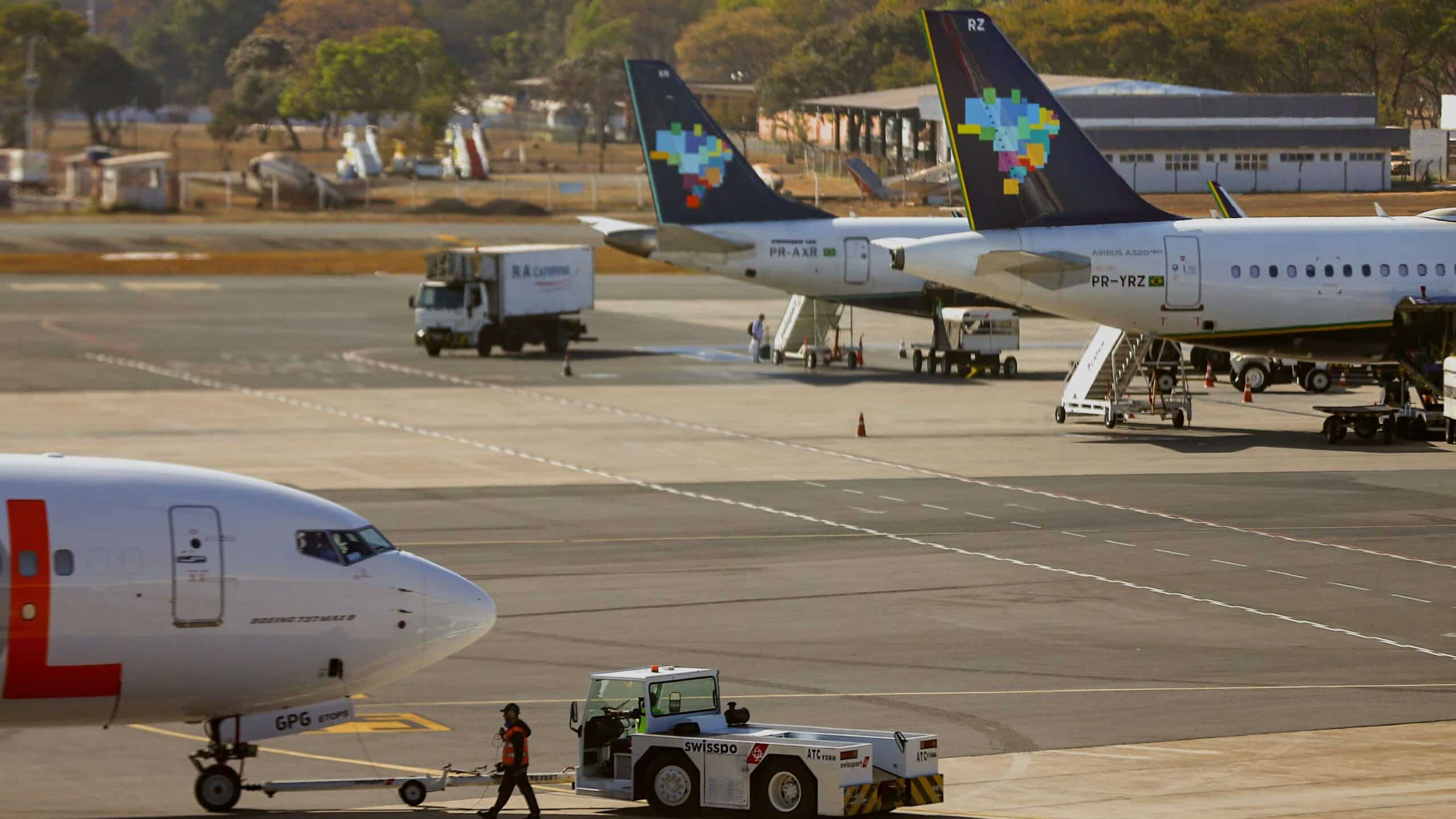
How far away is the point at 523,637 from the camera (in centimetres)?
3544

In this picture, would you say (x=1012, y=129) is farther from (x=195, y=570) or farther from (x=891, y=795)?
(x=195, y=570)

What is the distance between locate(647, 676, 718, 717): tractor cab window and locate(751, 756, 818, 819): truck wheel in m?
1.86

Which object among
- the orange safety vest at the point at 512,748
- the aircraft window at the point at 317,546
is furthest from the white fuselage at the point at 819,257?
the orange safety vest at the point at 512,748

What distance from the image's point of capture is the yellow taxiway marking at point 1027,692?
101ft

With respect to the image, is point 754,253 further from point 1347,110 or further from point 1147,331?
point 1347,110

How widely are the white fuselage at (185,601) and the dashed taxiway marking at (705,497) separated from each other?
1799 centimetres

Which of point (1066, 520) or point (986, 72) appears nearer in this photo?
point (1066, 520)

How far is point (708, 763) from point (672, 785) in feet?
1.86

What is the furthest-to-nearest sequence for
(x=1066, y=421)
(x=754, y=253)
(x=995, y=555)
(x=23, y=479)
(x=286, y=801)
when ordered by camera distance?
(x=754, y=253) → (x=1066, y=421) → (x=995, y=555) → (x=286, y=801) → (x=23, y=479)

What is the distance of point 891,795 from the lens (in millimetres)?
23547

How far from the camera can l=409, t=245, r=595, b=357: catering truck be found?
296 ft

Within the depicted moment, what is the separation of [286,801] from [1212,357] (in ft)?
207

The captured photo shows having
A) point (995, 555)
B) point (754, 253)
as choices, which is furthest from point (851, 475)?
point (754, 253)

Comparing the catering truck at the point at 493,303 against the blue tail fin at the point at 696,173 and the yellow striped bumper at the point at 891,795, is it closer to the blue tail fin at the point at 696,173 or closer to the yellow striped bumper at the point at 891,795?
the blue tail fin at the point at 696,173
